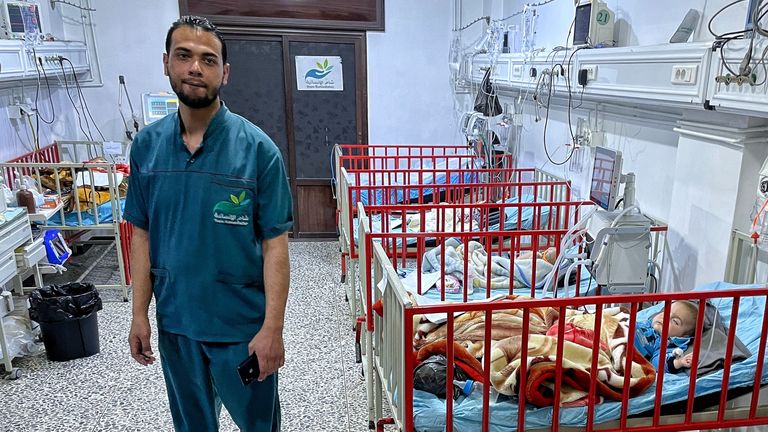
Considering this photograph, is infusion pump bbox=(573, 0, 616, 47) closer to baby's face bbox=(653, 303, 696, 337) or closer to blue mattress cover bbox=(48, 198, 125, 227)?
baby's face bbox=(653, 303, 696, 337)

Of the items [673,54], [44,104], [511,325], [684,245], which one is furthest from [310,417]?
[44,104]

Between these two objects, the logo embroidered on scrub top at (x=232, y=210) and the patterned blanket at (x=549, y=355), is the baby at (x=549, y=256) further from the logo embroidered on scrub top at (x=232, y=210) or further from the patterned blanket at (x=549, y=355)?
the logo embroidered on scrub top at (x=232, y=210)

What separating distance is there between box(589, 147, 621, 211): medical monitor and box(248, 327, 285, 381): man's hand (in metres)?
1.61

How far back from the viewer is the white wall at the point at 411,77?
16.7ft

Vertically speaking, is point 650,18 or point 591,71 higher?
point 650,18

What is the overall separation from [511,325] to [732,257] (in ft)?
3.02

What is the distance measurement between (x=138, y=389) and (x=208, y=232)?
1.65m

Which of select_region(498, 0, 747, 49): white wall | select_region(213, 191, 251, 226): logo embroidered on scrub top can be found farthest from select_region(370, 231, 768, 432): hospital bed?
select_region(498, 0, 747, 49): white wall

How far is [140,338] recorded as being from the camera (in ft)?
5.31

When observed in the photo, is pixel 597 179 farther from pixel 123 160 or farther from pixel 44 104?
pixel 44 104

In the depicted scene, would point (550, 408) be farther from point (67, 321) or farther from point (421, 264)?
point (67, 321)

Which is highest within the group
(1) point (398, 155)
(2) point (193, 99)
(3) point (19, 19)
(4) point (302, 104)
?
(3) point (19, 19)

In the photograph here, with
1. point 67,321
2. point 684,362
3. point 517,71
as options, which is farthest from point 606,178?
point 67,321

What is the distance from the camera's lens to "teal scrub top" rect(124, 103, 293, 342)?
4.89 feet
